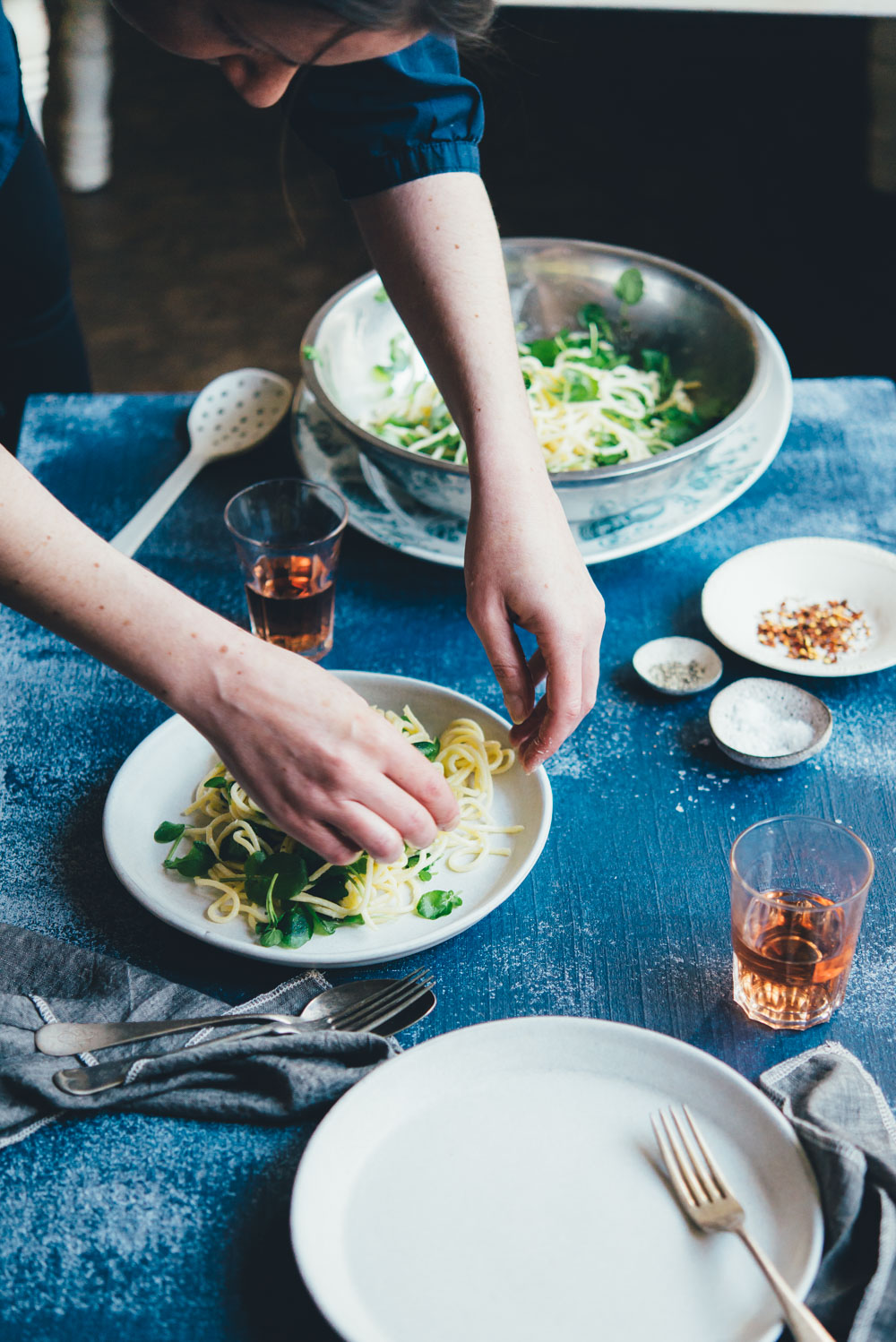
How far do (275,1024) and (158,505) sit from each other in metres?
0.83

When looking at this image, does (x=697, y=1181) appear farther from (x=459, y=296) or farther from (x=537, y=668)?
(x=459, y=296)

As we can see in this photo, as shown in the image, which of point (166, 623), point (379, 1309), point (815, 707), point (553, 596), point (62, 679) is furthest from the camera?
point (62, 679)

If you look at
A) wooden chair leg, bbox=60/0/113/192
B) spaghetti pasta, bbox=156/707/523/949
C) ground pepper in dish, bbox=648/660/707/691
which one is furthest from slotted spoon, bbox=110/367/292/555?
wooden chair leg, bbox=60/0/113/192

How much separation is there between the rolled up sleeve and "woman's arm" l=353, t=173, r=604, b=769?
1.0 inches

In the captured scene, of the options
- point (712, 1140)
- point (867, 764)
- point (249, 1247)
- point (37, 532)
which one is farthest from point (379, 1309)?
point (867, 764)

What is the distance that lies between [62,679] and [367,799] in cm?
57

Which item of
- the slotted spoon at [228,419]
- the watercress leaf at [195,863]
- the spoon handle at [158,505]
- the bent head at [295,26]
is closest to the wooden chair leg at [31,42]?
the slotted spoon at [228,419]

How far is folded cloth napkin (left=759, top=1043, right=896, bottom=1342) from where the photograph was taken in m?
0.72

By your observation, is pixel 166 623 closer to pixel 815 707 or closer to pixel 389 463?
pixel 389 463

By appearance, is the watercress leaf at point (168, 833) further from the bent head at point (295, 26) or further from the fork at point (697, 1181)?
the bent head at point (295, 26)

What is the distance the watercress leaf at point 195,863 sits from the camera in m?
1.03

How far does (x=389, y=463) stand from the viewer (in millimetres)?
1347

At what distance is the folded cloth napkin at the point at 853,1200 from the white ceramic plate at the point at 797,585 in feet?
1.81

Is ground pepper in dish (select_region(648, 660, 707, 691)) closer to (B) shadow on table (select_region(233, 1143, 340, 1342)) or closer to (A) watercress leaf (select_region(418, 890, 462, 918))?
(A) watercress leaf (select_region(418, 890, 462, 918))
